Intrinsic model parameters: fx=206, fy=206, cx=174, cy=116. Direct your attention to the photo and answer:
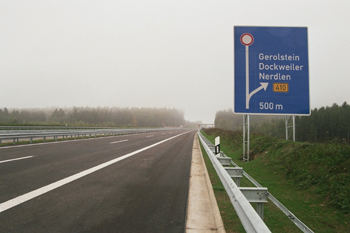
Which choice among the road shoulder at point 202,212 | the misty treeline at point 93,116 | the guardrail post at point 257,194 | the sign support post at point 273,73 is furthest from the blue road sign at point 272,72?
the misty treeline at point 93,116

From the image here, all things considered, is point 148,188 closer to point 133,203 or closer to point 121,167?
point 133,203

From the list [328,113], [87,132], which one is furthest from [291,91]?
[328,113]

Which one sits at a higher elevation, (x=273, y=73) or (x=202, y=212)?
(x=273, y=73)

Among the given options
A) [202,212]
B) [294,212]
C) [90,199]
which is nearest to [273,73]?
[294,212]

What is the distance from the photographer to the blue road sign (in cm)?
798

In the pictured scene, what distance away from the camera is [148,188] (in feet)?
16.1

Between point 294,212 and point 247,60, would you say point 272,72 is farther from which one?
point 294,212

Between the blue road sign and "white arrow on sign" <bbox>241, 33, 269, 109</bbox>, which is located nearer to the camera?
the blue road sign

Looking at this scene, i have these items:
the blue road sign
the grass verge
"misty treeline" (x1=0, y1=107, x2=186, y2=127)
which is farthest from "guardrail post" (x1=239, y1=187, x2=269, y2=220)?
"misty treeline" (x1=0, y1=107, x2=186, y2=127)

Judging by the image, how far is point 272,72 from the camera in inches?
320

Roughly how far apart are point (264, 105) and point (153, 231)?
6726 mm

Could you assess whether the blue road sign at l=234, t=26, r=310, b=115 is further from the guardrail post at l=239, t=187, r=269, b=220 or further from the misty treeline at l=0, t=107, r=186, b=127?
the misty treeline at l=0, t=107, r=186, b=127

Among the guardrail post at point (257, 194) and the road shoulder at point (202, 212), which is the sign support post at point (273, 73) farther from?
the guardrail post at point (257, 194)

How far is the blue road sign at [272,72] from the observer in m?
7.98
